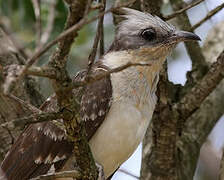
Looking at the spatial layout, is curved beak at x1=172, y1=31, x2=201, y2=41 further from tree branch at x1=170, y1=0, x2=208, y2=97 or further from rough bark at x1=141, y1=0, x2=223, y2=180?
tree branch at x1=170, y1=0, x2=208, y2=97

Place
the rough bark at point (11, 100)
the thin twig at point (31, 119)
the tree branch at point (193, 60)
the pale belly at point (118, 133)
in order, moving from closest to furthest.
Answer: the thin twig at point (31, 119) < the pale belly at point (118, 133) < the rough bark at point (11, 100) < the tree branch at point (193, 60)

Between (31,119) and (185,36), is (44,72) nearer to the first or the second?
(31,119)

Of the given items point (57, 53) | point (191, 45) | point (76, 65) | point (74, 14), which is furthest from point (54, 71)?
point (76, 65)

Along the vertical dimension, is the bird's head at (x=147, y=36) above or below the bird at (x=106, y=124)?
above

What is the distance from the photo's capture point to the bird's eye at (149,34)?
14.8 ft

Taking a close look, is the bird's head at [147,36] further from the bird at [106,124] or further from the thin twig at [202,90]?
the thin twig at [202,90]

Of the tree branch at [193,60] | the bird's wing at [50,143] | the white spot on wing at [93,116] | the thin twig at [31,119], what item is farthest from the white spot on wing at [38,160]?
the tree branch at [193,60]

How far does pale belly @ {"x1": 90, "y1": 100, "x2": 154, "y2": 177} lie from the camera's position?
3.90 metres

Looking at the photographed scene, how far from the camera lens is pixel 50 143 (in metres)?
4.01

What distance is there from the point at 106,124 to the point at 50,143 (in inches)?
18.8

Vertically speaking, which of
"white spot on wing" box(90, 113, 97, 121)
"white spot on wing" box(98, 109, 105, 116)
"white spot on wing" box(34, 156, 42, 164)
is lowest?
"white spot on wing" box(34, 156, 42, 164)

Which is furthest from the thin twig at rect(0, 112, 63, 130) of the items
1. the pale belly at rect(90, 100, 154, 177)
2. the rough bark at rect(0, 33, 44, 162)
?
the rough bark at rect(0, 33, 44, 162)

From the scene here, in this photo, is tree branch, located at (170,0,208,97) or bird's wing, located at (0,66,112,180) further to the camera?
tree branch, located at (170,0,208,97)

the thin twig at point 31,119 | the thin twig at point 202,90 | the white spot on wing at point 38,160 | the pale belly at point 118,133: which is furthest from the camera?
the thin twig at point 202,90
